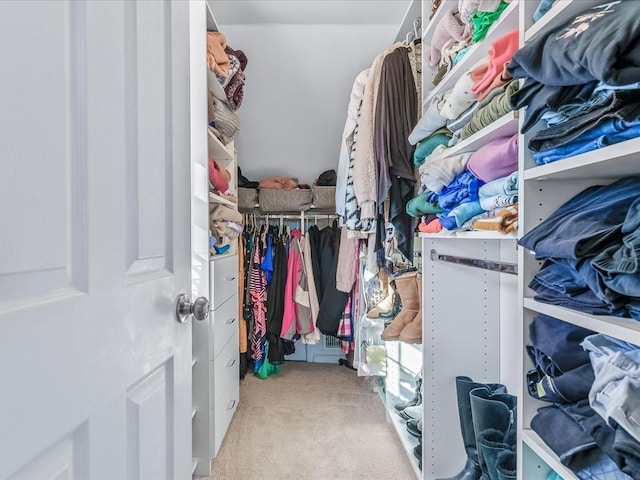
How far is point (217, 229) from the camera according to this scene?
1830mm

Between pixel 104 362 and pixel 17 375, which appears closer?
pixel 17 375

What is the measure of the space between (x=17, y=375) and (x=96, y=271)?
0.53 feet

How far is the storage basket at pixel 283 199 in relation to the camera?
266 centimetres

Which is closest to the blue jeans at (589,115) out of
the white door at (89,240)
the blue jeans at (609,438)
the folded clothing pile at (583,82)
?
the folded clothing pile at (583,82)

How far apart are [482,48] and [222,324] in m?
1.60

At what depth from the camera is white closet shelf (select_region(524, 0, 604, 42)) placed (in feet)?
2.06

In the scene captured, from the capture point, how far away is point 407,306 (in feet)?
5.48

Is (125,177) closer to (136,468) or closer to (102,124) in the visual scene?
(102,124)

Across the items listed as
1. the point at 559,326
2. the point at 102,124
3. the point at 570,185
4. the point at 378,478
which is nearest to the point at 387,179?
the point at 570,185

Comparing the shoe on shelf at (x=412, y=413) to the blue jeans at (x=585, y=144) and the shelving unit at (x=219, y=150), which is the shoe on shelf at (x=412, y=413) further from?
the shelving unit at (x=219, y=150)

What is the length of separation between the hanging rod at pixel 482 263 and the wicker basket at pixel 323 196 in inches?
52.6

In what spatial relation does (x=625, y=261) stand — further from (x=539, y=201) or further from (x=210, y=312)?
(x=210, y=312)

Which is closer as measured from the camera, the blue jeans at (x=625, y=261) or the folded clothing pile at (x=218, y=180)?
the blue jeans at (x=625, y=261)

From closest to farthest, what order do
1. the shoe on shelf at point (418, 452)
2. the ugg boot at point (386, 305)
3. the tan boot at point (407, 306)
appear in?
the shoe on shelf at point (418, 452), the tan boot at point (407, 306), the ugg boot at point (386, 305)
